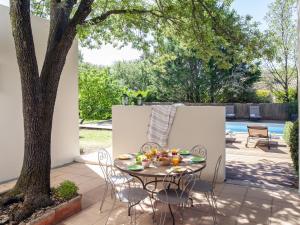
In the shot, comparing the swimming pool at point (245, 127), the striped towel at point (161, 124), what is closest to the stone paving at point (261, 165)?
the striped towel at point (161, 124)

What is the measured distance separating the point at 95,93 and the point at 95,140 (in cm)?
573

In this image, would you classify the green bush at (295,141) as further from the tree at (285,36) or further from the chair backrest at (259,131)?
the tree at (285,36)

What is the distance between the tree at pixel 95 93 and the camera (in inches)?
650

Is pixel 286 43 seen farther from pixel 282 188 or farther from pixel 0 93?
pixel 0 93

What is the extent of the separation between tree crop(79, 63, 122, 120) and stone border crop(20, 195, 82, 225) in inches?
491

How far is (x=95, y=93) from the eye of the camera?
16.8 metres

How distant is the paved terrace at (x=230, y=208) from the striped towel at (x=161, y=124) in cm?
176

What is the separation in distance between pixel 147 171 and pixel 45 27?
17.9 ft

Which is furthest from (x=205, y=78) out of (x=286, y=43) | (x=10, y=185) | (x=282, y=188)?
Result: (x=10, y=185)

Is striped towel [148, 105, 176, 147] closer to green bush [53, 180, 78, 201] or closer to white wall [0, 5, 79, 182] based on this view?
green bush [53, 180, 78, 201]

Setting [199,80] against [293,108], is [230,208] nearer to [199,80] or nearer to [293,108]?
[293,108]

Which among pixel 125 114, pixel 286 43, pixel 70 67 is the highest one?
pixel 286 43

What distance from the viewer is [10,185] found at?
A: 20.2 ft

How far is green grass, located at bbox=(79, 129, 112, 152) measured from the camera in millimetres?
10391
